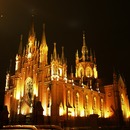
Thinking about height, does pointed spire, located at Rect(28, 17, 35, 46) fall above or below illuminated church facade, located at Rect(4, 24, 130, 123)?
above

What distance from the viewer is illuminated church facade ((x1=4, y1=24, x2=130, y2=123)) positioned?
43.2 metres

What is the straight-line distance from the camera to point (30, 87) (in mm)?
48500

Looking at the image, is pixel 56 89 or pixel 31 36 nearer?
pixel 56 89

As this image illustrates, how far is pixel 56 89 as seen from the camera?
42781 millimetres

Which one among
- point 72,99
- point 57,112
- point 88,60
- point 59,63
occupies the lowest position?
point 57,112

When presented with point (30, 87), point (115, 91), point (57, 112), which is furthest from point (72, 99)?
point (115, 91)

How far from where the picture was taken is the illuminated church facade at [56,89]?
43250 mm

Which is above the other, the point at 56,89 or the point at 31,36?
the point at 31,36

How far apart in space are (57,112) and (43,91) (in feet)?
20.7

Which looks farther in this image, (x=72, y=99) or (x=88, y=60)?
(x=88, y=60)

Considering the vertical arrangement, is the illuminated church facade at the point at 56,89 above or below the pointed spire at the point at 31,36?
below

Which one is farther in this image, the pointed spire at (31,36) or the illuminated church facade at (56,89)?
the pointed spire at (31,36)

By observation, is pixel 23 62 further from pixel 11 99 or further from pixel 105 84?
pixel 105 84

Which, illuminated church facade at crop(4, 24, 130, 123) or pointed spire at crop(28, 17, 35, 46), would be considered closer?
illuminated church facade at crop(4, 24, 130, 123)
